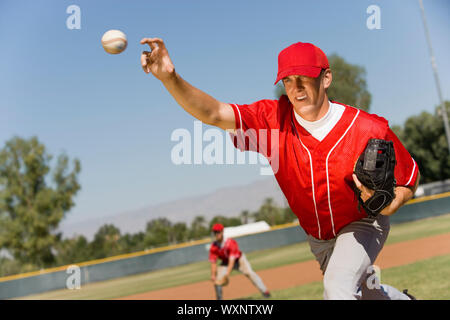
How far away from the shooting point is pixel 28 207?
35969 millimetres

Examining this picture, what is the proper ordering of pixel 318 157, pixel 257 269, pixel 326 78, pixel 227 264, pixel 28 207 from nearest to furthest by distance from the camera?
1. pixel 318 157
2. pixel 326 78
3. pixel 227 264
4. pixel 257 269
5. pixel 28 207

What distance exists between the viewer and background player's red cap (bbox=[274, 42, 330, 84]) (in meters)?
2.77

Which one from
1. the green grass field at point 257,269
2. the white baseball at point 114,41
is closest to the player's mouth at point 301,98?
the white baseball at point 114,41

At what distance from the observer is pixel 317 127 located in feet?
9.55

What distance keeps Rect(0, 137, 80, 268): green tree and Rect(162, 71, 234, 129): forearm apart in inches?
1408

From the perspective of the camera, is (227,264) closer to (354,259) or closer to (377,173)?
(354,259)

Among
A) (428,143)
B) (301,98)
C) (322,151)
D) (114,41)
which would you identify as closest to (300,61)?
(301,98)

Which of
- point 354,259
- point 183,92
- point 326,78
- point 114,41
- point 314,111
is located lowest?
point 354,259

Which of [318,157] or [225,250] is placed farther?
[225,250]

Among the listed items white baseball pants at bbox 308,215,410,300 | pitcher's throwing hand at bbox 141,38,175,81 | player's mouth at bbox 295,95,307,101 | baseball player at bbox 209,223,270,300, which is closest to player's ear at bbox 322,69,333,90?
player's mouth at bbox 295,95,307,101

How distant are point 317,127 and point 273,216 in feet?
120

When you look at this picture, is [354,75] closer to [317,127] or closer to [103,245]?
[103,245]

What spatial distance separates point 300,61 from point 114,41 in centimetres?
111

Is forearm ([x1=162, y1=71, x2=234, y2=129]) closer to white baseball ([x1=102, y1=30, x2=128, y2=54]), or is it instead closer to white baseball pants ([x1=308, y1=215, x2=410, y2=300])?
white baseball ([x1=102, y1=30, x2=128, y2=54])
